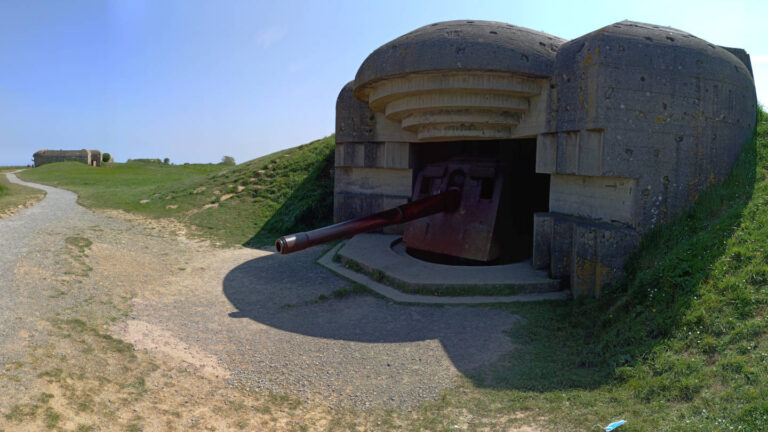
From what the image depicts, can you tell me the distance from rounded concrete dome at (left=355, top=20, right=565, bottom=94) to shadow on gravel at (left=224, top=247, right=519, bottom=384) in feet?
10.2

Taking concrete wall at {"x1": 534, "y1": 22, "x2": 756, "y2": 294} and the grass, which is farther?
concrete wall at {"x1": 534, "y1": 22, "x2": 756, "y2": 294}

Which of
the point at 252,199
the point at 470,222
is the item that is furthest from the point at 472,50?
the point at 252,199

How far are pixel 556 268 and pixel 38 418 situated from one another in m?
5.53

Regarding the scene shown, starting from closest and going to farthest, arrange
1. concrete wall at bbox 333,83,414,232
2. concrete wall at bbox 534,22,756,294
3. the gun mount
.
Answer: concrete wall at bbox 534,22,756,294, the gun mount, concrete wall at bbox 333,83,414,232

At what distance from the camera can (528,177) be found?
848cm

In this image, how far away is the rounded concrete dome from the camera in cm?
635

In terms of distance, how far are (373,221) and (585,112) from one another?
9.60 ft

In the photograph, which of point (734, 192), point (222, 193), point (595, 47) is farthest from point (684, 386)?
point (222, 193)

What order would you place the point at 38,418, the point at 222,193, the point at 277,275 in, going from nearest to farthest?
the point at 38,418
the point at 277,275
the point at 222,193

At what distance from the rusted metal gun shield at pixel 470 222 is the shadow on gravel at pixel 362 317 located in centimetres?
177

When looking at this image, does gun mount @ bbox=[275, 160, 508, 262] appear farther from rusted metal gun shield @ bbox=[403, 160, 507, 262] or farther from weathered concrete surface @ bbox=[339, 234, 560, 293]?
weathered concrete surface @ bbox=[339, 234, 560, 293]

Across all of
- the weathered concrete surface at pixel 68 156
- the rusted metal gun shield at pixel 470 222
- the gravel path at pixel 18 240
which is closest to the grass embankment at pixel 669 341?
the rusted metal gun shield at pixel 470 222

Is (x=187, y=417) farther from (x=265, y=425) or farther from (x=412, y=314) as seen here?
(x=412, y=314)

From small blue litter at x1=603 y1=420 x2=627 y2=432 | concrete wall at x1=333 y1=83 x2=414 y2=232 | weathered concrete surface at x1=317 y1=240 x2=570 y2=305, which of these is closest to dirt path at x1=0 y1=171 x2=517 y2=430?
weathered concrete surface at x1=317 y1=240 x2=570 y2=305
